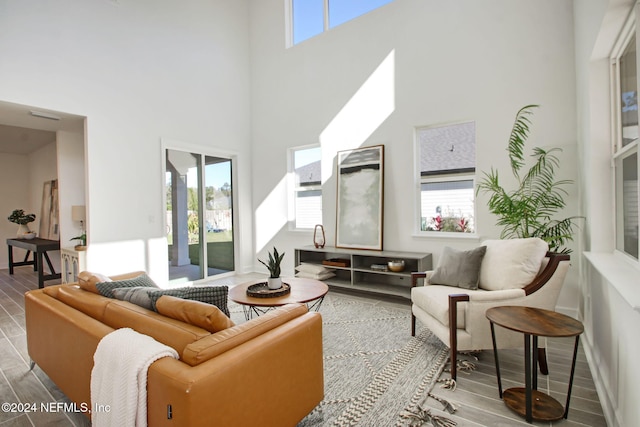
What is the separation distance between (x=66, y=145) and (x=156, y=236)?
85.3 inches

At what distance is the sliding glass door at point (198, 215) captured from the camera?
5082 mm

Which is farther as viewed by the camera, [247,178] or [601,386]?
[247,178]

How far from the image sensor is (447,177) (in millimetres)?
4156

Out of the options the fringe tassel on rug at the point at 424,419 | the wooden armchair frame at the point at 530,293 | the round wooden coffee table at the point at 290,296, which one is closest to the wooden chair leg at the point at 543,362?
the wooden armchair frame at the point at 530,293

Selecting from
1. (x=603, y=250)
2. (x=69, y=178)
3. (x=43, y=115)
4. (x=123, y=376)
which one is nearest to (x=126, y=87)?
(x=43, y=115)

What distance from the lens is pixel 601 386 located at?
6.57ft

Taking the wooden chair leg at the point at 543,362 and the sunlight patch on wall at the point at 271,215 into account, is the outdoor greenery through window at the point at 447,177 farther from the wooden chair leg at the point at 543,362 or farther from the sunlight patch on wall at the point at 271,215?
the sunlight patch on wall at the point at 271,215

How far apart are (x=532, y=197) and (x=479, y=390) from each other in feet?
7.68

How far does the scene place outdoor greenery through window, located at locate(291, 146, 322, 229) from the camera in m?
5.43

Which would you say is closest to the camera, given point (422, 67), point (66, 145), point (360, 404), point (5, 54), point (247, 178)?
point (360, 404)

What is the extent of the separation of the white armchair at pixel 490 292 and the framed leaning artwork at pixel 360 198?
1.79 meters

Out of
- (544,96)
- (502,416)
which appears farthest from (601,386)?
(544,96)

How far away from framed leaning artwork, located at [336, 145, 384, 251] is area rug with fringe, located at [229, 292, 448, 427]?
4.07 ft

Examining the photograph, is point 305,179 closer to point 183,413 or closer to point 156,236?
point 156,236
